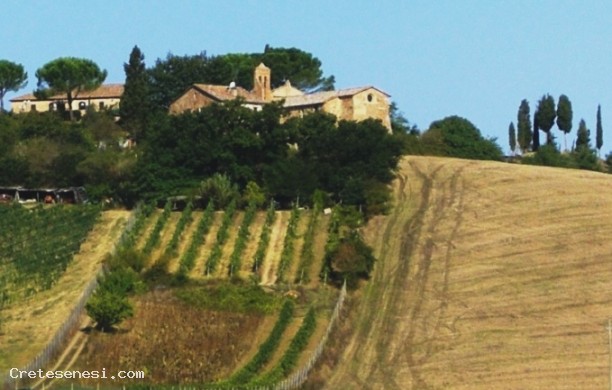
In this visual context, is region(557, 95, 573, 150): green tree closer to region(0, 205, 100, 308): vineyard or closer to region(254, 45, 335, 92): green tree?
region(254, 45, 335, 92): green tree

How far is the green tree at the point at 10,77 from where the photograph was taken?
102 m

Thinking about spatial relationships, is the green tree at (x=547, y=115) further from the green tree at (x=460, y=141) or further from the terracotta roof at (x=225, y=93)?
the terracotta roof at (x=225, y=93)

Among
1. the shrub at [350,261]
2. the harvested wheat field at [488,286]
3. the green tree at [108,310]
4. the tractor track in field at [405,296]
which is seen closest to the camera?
the harvested wheat field at [488,286]

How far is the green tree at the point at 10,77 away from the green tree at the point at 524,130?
31288mm

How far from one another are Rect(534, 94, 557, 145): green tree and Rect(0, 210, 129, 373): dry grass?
138ft

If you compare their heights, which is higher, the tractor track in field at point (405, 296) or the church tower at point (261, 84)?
the church tower at point (261, 84)

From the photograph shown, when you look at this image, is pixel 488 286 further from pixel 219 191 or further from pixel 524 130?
pixel 524 130

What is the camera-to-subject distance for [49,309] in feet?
172

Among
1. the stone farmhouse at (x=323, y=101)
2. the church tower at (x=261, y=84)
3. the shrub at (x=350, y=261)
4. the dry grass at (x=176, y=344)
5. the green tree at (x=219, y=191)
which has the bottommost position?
the dry grass at (x=176, y=344)

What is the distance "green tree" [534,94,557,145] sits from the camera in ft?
325

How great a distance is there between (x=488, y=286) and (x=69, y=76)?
50.1m

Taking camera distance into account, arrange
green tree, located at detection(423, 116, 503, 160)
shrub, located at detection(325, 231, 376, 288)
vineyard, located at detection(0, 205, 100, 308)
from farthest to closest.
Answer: green tree, located at detection(423, 116, 503, 160), vineyard, located at detection(0, 205, 100, 308), shrub, located at detection(325, 231, 376, 288)

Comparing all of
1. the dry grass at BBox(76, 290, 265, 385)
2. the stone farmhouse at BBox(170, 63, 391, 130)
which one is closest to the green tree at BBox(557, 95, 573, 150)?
the stone farmhouse at BBox(170, 63, 391, 130)

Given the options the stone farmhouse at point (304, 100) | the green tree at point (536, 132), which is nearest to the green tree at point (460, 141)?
the stone farmhouse at point (304, 100)
